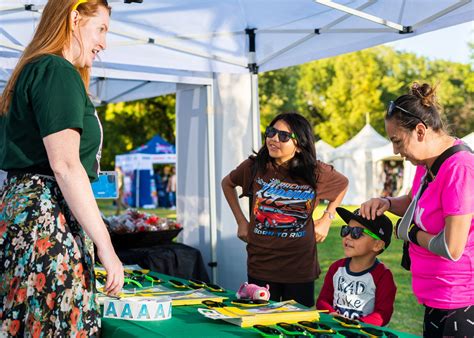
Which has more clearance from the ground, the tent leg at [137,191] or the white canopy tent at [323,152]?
the white canopy tent at [323,152]

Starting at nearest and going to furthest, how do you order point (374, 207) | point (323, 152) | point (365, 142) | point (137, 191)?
1. point (374, 207)
2. point (137, 191)
3. point (365, 142)
4. point (323, 152)

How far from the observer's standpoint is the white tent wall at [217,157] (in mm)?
5441

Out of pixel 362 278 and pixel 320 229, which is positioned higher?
pixel 320 229

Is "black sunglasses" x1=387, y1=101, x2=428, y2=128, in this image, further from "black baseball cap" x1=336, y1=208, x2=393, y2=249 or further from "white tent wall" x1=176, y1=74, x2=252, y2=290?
"white tent wall" x1=176, y1=74, x2=252, y2=290

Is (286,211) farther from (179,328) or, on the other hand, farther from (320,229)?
(179,328)

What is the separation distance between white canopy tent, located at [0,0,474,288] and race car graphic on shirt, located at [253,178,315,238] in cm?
129

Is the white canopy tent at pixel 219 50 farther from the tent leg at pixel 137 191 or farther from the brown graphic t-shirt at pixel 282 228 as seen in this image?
the tent leg at pixel 137 191

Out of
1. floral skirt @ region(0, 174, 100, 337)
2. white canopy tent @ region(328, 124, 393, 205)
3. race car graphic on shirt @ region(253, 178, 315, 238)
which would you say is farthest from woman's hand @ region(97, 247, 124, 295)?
white canopy tent @ region(328, 124, 393, 205)

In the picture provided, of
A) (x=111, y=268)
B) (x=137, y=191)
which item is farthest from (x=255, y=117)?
(x=137, y=191)

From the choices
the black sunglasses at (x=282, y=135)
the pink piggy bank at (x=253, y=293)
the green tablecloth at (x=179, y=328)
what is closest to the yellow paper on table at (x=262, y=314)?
the green tablecloth at (x=179, y=328)

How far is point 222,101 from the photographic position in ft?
18.1

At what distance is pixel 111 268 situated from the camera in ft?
6.08

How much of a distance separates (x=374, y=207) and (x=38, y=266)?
1.47 meters

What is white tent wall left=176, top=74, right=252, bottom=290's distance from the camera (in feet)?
17.9
